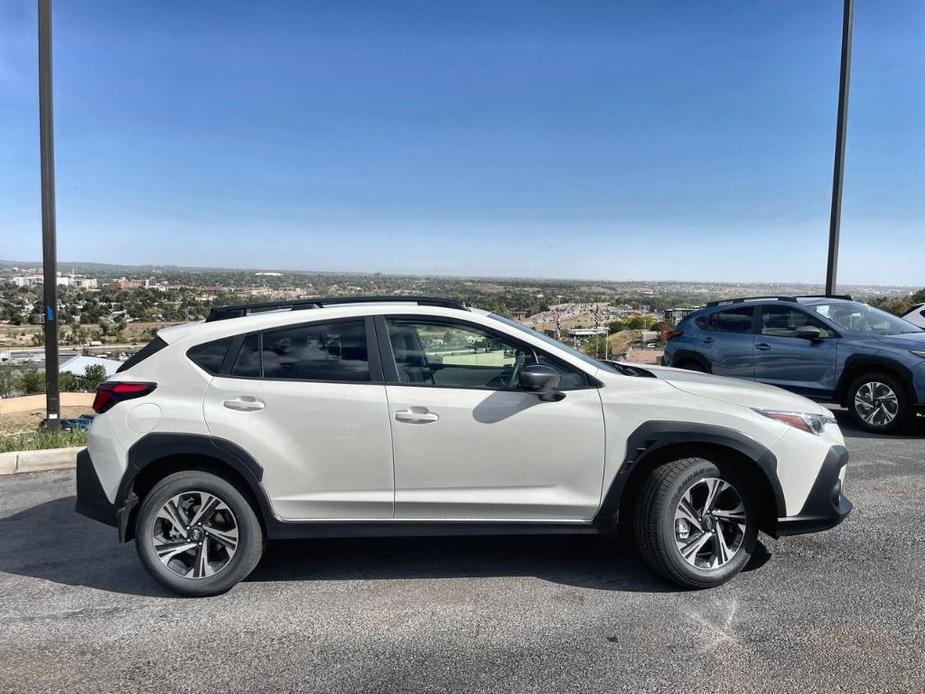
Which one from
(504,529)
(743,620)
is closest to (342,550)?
(504,529)

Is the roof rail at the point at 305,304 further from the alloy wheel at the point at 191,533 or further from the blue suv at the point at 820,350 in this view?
the blue suv at the point at 820,350

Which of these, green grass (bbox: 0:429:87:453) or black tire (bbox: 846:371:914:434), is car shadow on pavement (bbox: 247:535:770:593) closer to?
green grass (bbox: 0:429:87:453)

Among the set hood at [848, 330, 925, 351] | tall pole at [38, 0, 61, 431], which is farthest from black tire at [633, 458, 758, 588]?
tall pole at [38, 0, 61, 431]

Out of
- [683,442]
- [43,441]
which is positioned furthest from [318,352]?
[43,441]

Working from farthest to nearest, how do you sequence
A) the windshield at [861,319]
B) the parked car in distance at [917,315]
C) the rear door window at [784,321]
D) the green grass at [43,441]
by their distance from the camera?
1. the parked car in distance at [917,315]
2. the rear door window at [784,321]
3. the windshield at [861,319]
4. the green grass at [43,441]

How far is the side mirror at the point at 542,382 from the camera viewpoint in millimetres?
3730

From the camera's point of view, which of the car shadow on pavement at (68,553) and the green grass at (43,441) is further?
the green grass at (43,441)

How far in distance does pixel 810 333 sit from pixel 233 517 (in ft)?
24.6

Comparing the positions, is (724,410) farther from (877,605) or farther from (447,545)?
(447,545)

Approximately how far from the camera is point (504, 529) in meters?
3.89

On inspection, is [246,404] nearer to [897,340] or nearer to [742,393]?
[742,393]

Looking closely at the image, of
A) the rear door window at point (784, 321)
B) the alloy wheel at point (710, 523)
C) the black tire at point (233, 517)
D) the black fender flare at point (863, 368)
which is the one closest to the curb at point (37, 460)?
the black tire at point (233, 517)

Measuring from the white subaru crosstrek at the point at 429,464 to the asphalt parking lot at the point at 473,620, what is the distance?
34 centimetres

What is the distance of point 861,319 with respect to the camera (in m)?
8.64
